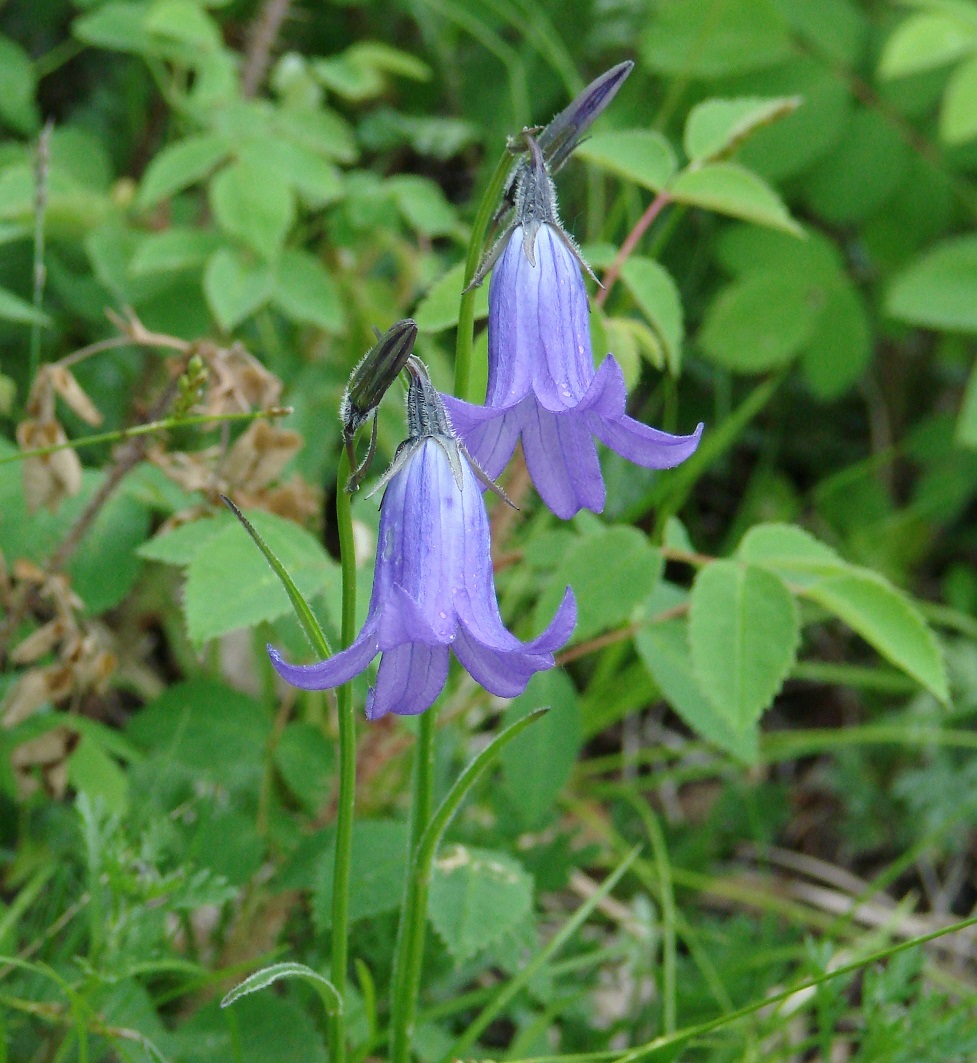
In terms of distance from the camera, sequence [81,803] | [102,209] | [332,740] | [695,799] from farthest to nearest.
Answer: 1. [695,799]
2. [102,209]
3. [332,740]
4. [81,803]

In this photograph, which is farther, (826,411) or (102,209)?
(826,411)

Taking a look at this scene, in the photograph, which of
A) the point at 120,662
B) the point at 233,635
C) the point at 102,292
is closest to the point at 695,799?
the point at 233,635

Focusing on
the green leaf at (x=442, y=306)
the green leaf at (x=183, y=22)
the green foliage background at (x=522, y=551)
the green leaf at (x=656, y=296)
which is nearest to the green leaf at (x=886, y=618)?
the green foliage background at (x=522, y=551)

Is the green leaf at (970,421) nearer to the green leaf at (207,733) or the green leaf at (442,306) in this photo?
the green leaf at (442,306)

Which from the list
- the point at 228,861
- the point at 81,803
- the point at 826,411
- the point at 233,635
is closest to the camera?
the point at 81,803

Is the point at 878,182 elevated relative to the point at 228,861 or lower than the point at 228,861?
elevated

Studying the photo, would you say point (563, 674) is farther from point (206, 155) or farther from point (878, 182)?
point (878, 182)

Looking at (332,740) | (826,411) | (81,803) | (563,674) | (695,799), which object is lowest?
(695,799)
